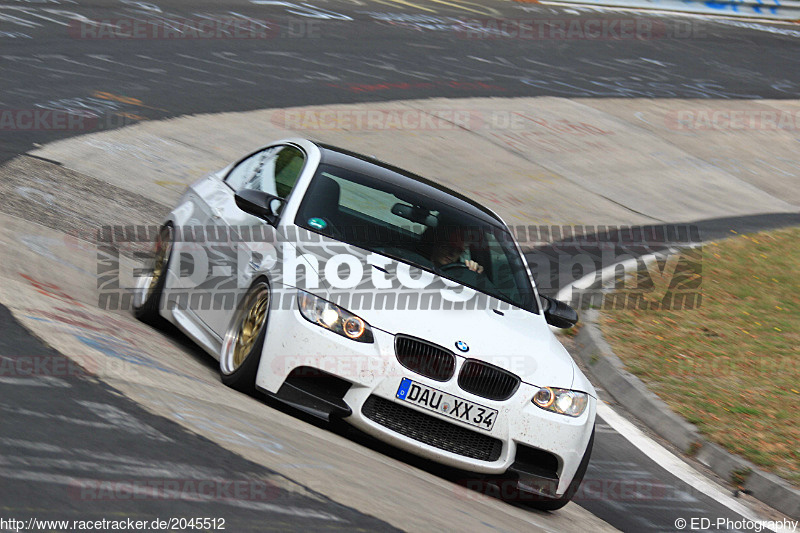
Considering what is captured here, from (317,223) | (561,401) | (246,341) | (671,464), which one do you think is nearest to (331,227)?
(317,223)

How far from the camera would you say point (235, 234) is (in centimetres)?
713

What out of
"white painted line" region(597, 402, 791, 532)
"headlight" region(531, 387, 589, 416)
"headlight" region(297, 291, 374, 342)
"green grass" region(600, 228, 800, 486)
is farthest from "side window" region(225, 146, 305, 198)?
"green grass" region(600, 228, 800, 486)

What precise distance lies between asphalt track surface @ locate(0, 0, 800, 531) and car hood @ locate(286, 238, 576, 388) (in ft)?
3.34

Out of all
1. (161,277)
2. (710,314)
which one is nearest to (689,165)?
(710,314)

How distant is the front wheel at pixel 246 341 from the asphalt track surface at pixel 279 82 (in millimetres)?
908

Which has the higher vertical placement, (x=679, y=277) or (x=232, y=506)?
(x=232, y=506)

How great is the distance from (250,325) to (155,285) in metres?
1.73

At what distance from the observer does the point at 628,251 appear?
14047mm

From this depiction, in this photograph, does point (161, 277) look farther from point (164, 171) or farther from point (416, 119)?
point (416, 119)

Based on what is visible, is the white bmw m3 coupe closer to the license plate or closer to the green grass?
the license plate

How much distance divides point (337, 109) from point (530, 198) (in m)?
3.77

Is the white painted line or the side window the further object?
the side window

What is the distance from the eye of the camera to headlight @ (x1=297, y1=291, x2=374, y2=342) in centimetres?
586

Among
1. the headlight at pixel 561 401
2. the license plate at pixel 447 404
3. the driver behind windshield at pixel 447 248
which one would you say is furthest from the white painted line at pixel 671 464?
the license plate at pixel 447 404
